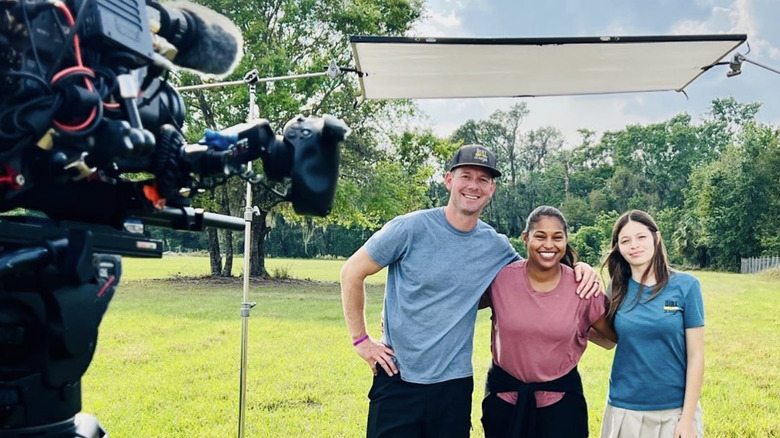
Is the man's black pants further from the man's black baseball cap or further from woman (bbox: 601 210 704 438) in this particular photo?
the man's black baseball cap

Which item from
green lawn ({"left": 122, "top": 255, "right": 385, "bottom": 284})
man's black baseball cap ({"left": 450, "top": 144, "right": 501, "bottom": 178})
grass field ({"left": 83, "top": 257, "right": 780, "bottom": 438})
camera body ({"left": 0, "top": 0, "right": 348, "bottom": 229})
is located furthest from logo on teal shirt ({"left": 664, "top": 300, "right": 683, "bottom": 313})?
green lawn ({"left": 122, "top": 255, "right": 385, "bottom": 284})

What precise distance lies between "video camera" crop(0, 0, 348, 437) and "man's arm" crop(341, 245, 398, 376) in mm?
1242

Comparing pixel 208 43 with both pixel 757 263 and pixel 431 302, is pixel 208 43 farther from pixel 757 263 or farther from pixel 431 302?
pixel 757 263

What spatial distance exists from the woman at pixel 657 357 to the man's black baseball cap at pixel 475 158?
0.75 meters

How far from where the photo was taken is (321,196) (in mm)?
1576

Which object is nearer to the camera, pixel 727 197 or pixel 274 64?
pixel 274 64

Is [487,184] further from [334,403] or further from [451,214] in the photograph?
[334,403]

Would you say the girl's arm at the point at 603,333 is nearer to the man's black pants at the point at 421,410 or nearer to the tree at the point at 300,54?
the man's black pants at the point at 421,410

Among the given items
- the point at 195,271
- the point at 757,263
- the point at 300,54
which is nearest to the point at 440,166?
the point at 300,54

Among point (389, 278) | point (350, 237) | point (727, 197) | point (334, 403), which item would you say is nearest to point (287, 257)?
point (350, 237)

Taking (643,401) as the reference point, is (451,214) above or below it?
above

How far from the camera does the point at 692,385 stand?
2691 mm

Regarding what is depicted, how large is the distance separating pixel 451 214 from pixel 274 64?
52.0 feet

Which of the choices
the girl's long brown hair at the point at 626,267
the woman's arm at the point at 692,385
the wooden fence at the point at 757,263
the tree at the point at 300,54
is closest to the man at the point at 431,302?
the girl's long brown hair at the point at 626,267
